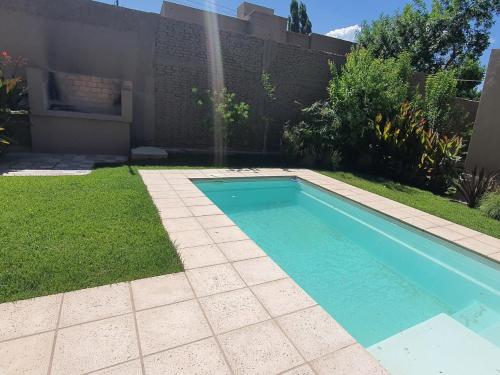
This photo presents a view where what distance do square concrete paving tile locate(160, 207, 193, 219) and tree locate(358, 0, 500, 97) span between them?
15.8 m

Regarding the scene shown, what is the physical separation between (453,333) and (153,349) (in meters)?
2.94

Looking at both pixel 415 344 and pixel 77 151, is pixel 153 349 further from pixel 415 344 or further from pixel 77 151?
pixel 77 151

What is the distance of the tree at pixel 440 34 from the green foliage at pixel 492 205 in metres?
12.2

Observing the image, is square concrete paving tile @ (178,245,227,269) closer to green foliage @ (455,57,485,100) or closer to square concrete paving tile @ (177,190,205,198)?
square concrete paving tile @ (177,190,205,198)

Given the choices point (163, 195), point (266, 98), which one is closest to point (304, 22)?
point (266, 98)

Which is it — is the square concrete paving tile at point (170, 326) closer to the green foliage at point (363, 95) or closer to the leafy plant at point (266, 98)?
the green foliage at point (363, 95)

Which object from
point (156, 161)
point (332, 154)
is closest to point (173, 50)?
point (156, 161)

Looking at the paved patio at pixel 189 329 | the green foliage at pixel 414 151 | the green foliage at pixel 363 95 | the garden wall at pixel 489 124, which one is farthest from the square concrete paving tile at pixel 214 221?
the garden wall at pixel 489 124

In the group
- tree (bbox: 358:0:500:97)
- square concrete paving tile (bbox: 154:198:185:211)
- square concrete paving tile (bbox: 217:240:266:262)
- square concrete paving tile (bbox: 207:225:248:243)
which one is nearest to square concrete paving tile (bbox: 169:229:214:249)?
square concrete paving tile (bbox: 207:225:248:243)

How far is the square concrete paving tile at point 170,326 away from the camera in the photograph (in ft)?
7.59

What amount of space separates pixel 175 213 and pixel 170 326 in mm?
2709

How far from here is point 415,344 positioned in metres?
2.95

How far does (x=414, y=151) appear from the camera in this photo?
9.59m

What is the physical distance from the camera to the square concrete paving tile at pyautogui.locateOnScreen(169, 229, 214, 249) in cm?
398
